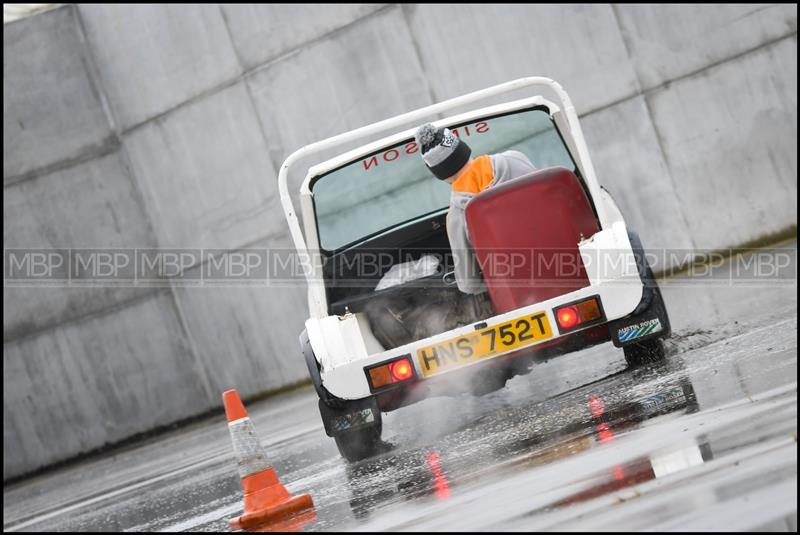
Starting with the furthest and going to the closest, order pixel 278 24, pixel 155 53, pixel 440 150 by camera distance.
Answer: pixel 155 53 → pixel 278 24 → pixel 440 150

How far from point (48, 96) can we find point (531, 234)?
1143cm

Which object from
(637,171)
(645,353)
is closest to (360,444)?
(645,353)

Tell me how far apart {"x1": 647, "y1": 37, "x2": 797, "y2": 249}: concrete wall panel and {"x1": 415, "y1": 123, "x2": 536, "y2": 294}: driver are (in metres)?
6.58

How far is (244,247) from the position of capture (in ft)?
46.5

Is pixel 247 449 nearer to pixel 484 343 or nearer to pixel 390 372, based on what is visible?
pixel 390 372

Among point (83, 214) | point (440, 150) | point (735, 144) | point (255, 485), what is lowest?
point (255, 485)

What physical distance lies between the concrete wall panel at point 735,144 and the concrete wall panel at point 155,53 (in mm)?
5450

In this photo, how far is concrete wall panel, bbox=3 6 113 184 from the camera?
15.4m

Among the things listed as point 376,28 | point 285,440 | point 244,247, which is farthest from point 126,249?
point 285,440

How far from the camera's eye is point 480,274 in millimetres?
5945

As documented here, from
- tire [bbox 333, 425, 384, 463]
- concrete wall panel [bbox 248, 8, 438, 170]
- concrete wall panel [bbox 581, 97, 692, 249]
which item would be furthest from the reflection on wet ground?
concrete wall panel [bbox 248, 8, 438, 170]

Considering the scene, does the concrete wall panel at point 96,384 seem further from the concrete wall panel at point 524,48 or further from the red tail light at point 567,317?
the red tail light at point 567,317

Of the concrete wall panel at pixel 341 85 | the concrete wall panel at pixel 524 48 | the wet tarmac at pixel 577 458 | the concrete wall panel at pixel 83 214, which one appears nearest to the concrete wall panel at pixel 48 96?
the concrete wall panel at pixel 83 214
